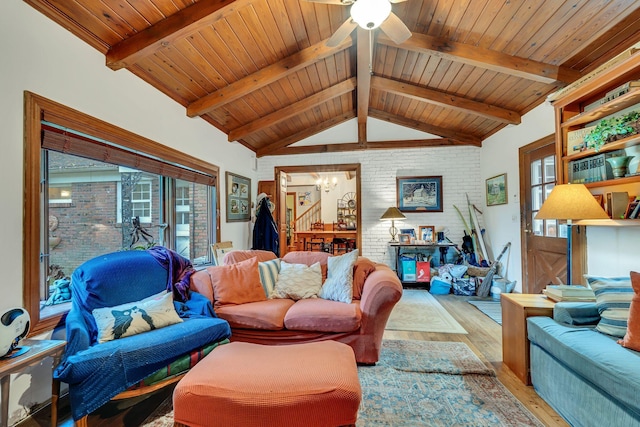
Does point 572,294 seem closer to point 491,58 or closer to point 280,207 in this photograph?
point 491,58

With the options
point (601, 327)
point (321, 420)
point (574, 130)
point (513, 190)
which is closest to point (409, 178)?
point (513, 190)

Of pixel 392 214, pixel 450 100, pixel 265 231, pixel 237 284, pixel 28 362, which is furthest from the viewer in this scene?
pixel 392 214

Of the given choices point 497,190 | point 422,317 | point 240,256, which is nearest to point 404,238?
point 497,190

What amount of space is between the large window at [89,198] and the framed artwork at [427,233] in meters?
3.58

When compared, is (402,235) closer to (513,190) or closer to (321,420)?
(513,190)

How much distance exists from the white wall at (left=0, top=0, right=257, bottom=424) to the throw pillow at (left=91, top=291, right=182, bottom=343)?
45cm

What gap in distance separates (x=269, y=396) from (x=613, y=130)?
271 cm

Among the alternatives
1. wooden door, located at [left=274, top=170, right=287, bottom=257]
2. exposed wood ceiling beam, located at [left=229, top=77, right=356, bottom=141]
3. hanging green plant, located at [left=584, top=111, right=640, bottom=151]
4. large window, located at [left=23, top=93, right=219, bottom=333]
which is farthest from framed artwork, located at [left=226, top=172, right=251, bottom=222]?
hanging green plant, located at [left=584, top=111, right=640, bottom=151]

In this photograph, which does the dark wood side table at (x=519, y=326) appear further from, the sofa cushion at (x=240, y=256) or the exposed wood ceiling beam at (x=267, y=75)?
the exposed wood ceiling beam at (x=267, y=75)

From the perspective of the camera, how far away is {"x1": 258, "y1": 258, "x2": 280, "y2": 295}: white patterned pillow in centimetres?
275

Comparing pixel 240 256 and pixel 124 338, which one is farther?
pixel 240 256

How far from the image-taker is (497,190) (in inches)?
174

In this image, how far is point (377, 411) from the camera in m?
1.71

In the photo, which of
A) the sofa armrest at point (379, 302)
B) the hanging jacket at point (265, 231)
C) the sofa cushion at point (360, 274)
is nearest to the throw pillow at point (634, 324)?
the sofa armrest at point (379, 302)
